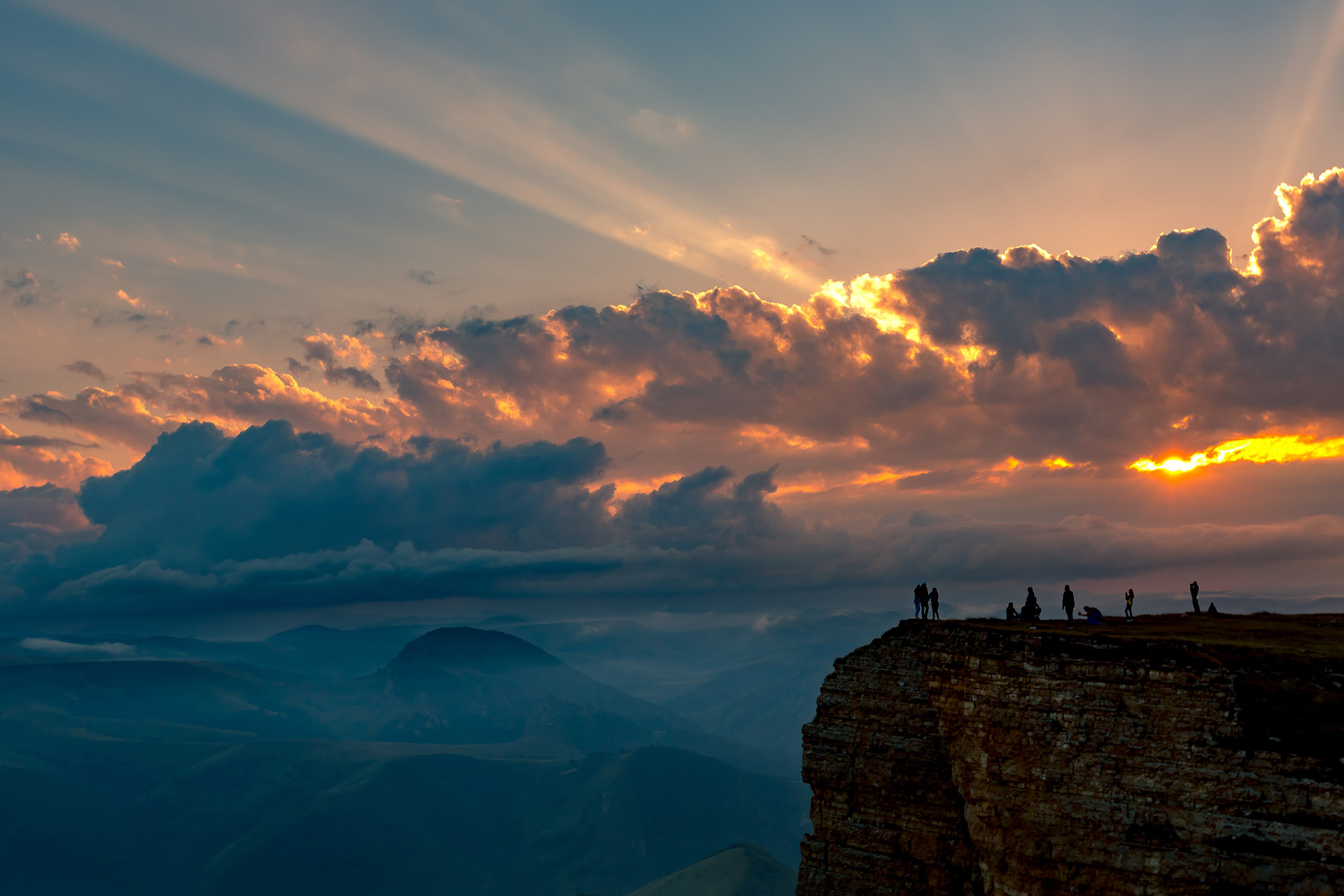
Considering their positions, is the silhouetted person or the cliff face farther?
the silhouetted person

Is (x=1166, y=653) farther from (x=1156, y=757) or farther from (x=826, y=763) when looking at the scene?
(x=826, y=763)

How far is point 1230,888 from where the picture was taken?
26.6 m

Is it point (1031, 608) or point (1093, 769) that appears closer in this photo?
point (1093, 769)

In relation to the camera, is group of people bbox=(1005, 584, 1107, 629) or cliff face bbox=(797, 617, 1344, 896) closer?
cliff face bbox=(797, 617, 1344, 896)

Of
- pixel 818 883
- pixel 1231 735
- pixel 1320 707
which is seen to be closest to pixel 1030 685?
pixel 1231 735

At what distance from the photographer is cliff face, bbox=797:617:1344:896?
2652 centimetres

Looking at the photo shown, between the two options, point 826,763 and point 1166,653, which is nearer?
point 1166,653

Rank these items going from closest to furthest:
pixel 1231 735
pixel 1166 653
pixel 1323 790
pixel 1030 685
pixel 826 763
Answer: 1. pixel 1323 790
2. pixel 1231 735
3. pixel 1166 653
4. pixel 1030 685
5. pixel 826 763

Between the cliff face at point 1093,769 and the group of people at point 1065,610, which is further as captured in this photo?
the group of people at point 1065,610

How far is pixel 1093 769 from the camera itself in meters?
29.9

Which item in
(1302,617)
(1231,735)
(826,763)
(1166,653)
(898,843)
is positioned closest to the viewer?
(1231,735)

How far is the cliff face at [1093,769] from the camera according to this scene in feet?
87.0

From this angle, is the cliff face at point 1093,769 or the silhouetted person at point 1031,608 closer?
the cliff face at point 1093,769

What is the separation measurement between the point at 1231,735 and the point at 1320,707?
3.17m
